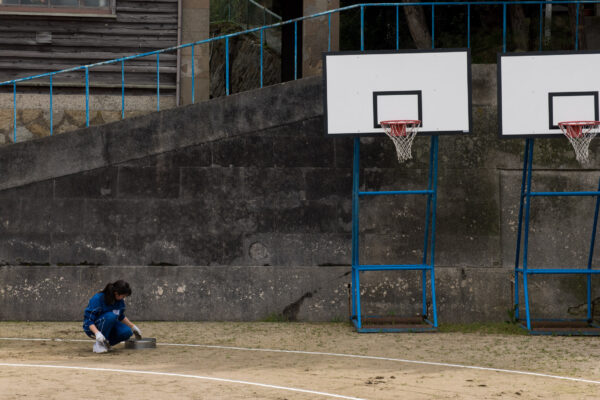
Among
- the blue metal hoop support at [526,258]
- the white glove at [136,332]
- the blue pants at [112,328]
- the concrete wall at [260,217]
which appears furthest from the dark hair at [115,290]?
the blue metal hoop support at [526,258]

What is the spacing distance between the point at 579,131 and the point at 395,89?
264 cm

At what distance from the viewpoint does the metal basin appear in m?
10.5

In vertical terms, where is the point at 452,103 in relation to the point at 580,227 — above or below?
above

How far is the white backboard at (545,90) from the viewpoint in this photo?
1223cm

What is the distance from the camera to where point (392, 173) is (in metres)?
→ 13.3

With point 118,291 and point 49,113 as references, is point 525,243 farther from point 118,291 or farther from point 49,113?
point 49,113

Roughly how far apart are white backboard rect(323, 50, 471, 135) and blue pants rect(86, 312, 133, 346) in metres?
4.02

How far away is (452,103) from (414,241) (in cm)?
222

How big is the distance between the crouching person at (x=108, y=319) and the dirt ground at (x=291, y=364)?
0.20 m

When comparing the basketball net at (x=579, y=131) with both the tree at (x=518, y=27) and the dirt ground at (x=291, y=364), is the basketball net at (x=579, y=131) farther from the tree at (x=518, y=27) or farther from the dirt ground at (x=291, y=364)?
the tree at (x=518, y=27)

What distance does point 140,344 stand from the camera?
1051cm

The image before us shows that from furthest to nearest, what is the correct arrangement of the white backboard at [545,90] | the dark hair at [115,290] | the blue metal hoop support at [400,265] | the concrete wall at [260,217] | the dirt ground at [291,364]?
the concrete wall at [260,217] < the white backboard at [545,90] < the blue metal hoop support at [400,265] < the dark hair at [115,290] < the dirt ground at [291,364]

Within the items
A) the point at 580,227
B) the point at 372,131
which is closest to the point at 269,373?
the point at 372,131

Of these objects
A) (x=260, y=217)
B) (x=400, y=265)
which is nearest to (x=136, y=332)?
(x=260, y=217)
